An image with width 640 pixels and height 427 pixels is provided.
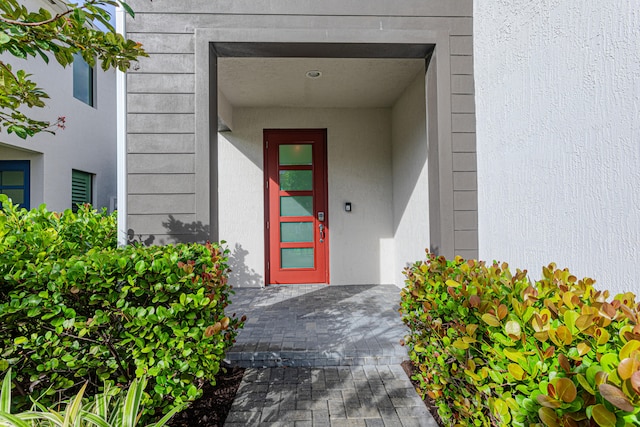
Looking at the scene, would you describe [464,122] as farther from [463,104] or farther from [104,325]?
[104,325]

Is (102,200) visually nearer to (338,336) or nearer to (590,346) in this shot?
(338,336)

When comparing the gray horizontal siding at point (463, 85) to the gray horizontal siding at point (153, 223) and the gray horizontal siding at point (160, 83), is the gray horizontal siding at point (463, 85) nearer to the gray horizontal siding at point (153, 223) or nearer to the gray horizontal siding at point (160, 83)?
the gray horizontal siding at point (160, 83)

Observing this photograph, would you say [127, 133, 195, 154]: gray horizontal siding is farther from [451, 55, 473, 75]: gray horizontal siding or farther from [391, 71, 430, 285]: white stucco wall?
[391, 71, 430, 285]: white stucco wall

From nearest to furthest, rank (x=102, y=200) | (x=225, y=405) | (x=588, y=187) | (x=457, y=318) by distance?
(x=457, y=318), (x=588, y=187), (x=225, y=405), (x=102, y=200)

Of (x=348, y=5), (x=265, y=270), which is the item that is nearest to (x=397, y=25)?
(x=348, y=5)

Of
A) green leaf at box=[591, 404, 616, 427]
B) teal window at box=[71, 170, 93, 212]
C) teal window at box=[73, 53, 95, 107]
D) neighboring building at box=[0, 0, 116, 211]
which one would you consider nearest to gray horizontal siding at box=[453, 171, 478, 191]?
green leaf at box=[591, 404, 616, 427]

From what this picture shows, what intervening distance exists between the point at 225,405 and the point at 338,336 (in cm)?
120

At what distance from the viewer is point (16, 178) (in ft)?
19.0

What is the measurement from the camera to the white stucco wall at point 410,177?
4.05 m

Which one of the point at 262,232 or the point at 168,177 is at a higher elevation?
the point at 168,177

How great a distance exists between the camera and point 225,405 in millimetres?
2125

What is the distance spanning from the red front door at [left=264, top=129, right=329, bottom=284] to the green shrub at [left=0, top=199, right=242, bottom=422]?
11.8 ft

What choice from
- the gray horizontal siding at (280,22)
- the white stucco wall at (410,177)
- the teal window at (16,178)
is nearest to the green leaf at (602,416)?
the gray horizontal siding at (280,22)

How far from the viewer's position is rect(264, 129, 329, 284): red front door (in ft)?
17.6
